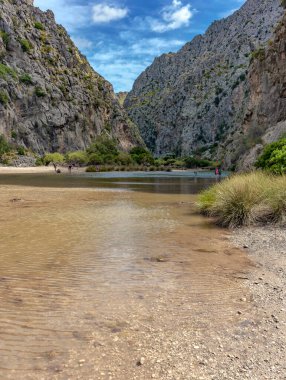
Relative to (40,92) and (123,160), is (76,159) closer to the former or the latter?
(123,160)

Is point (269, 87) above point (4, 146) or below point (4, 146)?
above

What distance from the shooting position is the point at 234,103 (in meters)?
159

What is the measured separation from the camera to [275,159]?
68.3 ft

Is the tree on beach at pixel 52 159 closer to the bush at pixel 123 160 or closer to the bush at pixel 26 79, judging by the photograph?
the bush at pixel 123 160

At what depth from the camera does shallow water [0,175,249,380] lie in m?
4.77

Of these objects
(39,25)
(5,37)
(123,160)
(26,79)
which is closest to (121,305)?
(123,160)

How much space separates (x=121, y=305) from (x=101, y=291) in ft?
2.63

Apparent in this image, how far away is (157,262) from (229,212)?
21.4ft

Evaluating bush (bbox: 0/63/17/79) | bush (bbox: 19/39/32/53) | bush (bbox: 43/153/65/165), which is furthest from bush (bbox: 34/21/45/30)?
bush (bbox: 43/153/65/165)

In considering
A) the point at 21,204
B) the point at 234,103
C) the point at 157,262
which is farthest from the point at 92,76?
the point at 157,262

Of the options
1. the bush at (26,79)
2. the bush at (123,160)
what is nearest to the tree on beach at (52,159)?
the bush at (123,160)

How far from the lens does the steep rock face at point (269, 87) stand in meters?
61.8

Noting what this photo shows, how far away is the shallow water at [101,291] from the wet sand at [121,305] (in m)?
0.02

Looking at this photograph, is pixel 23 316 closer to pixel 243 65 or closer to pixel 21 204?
pixel 21 204
